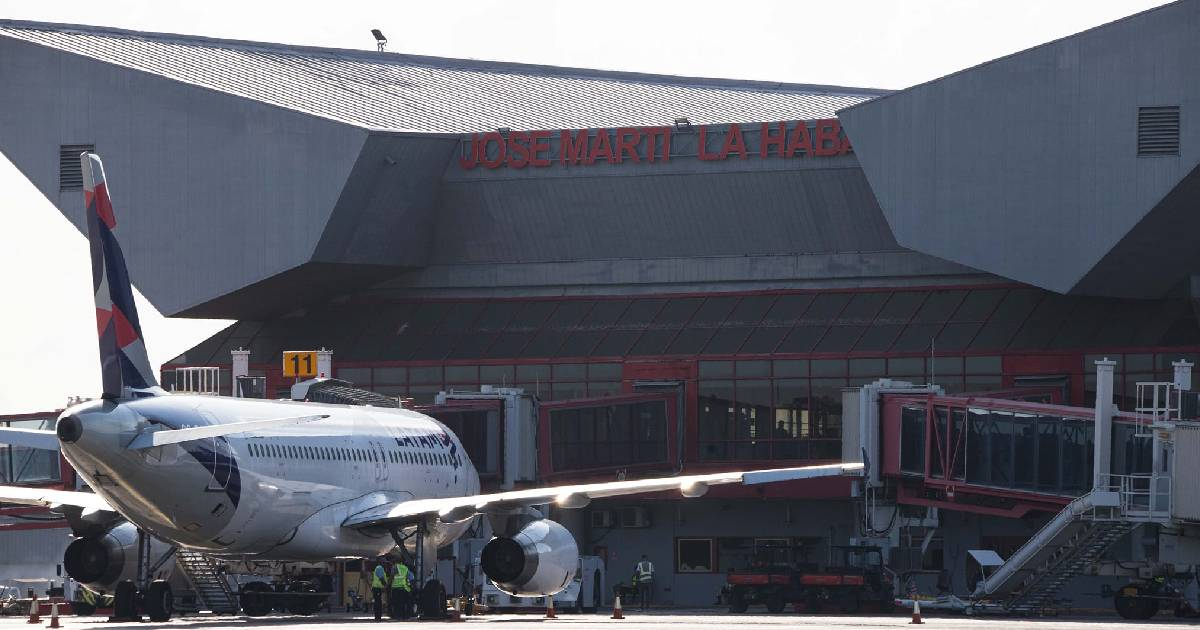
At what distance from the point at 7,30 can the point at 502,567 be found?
163ft

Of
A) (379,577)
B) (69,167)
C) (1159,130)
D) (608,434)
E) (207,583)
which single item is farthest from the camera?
(69,167)

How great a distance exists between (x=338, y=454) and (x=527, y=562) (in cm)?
549

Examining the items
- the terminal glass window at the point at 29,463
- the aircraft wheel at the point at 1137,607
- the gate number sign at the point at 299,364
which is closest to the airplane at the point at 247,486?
the aircraft wheel at the point at 1137,607

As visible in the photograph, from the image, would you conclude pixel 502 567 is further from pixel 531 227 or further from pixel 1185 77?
pixel 531 227

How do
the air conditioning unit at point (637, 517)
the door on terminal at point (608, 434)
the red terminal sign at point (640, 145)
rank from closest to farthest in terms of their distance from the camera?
the door on terminal at point (608, 434) < the air conditioning unit at point (637, 517) < the red terminal sign at point (640, 145)

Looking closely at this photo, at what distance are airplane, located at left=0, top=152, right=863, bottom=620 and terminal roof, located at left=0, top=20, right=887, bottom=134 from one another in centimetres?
3473

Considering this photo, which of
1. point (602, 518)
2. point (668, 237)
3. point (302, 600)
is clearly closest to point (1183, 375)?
point (602, 518)

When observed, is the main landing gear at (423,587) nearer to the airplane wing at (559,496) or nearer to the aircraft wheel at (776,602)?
the airplane wing at (559,496)

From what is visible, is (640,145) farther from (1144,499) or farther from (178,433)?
(178,433)

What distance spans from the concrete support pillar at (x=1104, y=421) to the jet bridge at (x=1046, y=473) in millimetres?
30

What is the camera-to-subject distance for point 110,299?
141ft

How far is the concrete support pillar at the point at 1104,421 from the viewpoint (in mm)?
62031

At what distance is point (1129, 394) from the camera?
77.9 meters

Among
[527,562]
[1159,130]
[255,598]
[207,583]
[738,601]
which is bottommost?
[738,601]
